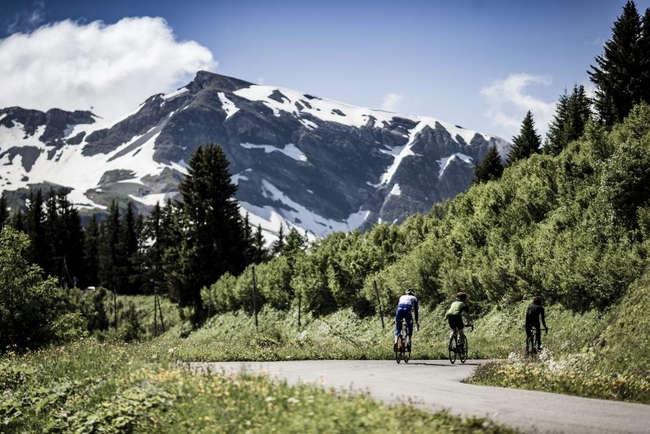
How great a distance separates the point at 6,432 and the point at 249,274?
37458 mm

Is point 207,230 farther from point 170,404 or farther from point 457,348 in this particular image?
point 170,404

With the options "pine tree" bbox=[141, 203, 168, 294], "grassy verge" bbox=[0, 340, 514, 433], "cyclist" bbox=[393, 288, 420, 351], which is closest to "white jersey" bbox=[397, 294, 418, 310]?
"cyclist" bbox=[393, 288, 420, 351]

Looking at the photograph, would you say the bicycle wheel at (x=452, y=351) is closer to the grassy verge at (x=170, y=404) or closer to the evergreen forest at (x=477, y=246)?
the evergreen forest at (x=477, y=246)

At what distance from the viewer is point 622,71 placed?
5056cm

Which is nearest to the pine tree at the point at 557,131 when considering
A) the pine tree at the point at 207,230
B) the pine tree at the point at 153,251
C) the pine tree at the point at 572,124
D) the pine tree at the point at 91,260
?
the pine tree at the point at 572,124

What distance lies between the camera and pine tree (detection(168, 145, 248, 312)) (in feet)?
199

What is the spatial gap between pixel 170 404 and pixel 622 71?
5123 cm

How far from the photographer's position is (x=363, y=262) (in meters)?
39.0

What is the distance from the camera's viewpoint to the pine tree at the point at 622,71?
49.7 m

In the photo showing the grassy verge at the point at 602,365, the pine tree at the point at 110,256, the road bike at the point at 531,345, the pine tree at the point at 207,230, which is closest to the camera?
the grassy verge at the point at 602,365

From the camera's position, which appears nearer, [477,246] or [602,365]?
[602,365]

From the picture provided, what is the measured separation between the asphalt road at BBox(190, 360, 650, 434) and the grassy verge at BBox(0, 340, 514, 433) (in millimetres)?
743

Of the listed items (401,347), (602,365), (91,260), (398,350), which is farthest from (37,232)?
(602,365)

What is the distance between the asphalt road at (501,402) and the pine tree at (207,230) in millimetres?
47408
